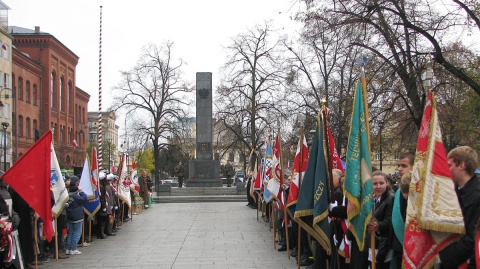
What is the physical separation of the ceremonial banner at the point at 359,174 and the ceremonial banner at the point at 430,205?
55.2 inches

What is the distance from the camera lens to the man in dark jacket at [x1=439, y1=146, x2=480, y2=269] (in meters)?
4.53

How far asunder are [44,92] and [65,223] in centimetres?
5258

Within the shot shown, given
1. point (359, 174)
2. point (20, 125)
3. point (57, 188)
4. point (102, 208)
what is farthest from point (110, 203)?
point (20, 125)

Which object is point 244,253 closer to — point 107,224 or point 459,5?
point 107,224

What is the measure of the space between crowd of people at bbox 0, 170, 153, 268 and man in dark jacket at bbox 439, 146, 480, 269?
19.7 feet

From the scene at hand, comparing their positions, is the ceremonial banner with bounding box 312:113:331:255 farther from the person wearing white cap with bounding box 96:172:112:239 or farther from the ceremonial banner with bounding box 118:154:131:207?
the ceremonial banner with bounding box 118:154:131:207

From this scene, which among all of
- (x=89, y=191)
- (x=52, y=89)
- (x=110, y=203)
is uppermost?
(x=52, y=89)

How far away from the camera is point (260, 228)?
1844cm

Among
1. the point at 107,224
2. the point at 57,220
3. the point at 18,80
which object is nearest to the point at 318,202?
the point at 57,220

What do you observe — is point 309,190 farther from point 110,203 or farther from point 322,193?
point 110,203

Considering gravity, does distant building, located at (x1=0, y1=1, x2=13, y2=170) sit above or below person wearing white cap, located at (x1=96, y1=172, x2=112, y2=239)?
above

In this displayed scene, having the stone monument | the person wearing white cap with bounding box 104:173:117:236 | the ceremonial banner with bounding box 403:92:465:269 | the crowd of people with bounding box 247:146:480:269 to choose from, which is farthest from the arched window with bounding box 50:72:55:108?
the ceremonial banner with bounding box 403:92:465:269

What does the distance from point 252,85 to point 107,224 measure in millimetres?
31783

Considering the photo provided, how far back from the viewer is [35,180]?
31.5ft
